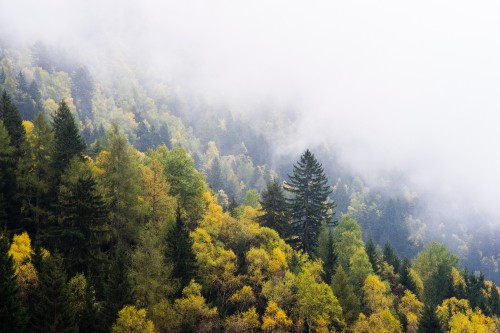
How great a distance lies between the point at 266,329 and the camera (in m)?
51.2

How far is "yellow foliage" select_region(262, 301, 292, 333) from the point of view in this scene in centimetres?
4991

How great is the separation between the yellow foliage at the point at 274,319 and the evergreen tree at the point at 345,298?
1086 centimetres

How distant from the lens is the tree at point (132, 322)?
37.8m

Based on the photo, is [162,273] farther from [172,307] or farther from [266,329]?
[266,329]

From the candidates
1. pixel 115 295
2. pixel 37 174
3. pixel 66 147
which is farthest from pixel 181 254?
pixel 66 147

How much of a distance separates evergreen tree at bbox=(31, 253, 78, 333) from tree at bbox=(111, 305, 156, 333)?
3880 millimetres

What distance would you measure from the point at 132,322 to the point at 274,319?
784 inches

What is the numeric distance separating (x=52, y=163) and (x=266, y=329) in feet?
114

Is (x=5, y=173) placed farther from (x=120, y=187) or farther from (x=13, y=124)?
(x=120, y=187)

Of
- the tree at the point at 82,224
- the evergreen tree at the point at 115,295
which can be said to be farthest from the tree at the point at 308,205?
the evergreen tree at the point at 115,295

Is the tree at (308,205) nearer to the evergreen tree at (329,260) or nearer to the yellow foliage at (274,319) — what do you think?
the evergreen tree at (329,260)

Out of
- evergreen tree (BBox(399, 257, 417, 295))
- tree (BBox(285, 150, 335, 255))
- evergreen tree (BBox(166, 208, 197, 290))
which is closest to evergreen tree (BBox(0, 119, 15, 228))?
evergreen tree (BBox(166, 208, 197, 290))

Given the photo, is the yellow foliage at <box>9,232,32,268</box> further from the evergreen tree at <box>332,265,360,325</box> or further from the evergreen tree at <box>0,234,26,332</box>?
the evergreen tree at <box>332,265,360,325</box>

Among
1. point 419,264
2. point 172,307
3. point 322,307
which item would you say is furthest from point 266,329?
point 419,264
